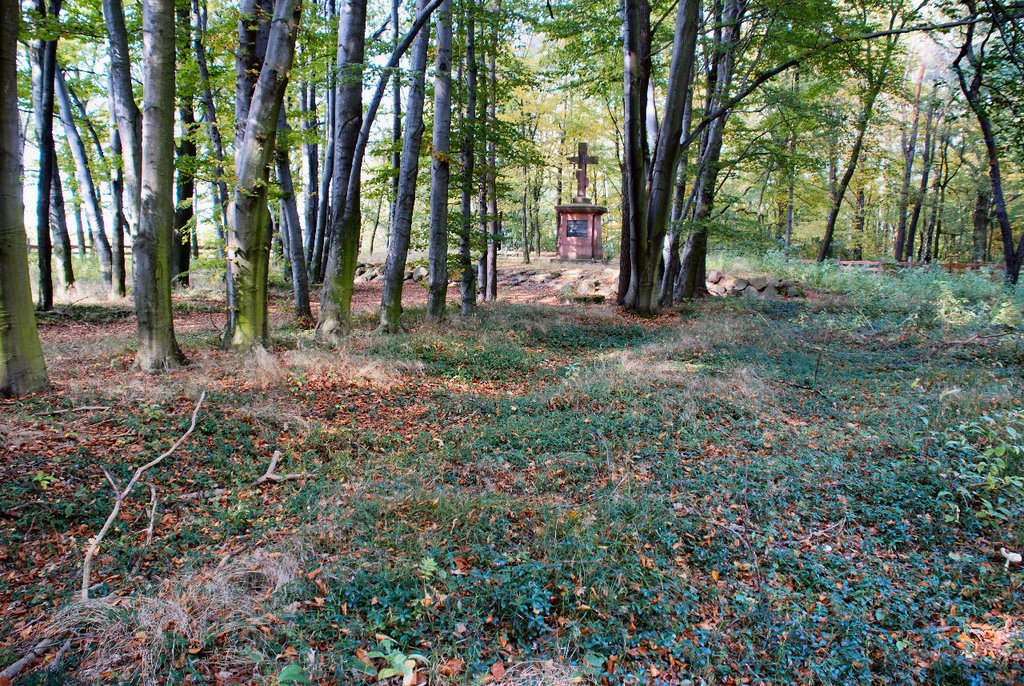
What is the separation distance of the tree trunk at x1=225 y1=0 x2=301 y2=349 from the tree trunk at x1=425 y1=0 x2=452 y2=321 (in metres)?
2.78

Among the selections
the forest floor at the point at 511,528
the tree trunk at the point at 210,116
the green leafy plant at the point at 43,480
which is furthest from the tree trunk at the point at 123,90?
the green leafy plant at the point at 43,480

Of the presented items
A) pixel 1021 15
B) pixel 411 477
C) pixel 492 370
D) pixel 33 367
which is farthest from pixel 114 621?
pixel 1021 15

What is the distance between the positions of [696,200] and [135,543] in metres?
12.9

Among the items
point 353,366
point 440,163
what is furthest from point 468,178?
point 353,366

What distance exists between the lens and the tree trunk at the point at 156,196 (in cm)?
529

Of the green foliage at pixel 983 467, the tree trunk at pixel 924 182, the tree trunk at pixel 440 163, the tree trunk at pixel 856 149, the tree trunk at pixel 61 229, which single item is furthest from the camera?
the tree trunk at pixel 924 182

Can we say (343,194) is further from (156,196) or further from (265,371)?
(265,371)

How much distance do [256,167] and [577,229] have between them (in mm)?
18438

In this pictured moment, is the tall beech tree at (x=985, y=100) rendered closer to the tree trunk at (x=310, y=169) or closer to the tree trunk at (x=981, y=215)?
the tree trunk at (x=981, y=215)

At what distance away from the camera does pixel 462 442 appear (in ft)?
16.3

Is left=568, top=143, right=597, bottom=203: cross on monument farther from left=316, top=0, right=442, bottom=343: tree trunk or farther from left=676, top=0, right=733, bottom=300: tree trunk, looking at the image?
left=316, top=0, right=442, bottom=343: tree trunk

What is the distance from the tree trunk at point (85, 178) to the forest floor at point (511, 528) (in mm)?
7316

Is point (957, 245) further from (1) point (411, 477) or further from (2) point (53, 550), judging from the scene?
(2) point (53, 550)

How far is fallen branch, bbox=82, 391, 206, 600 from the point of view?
286 cm
